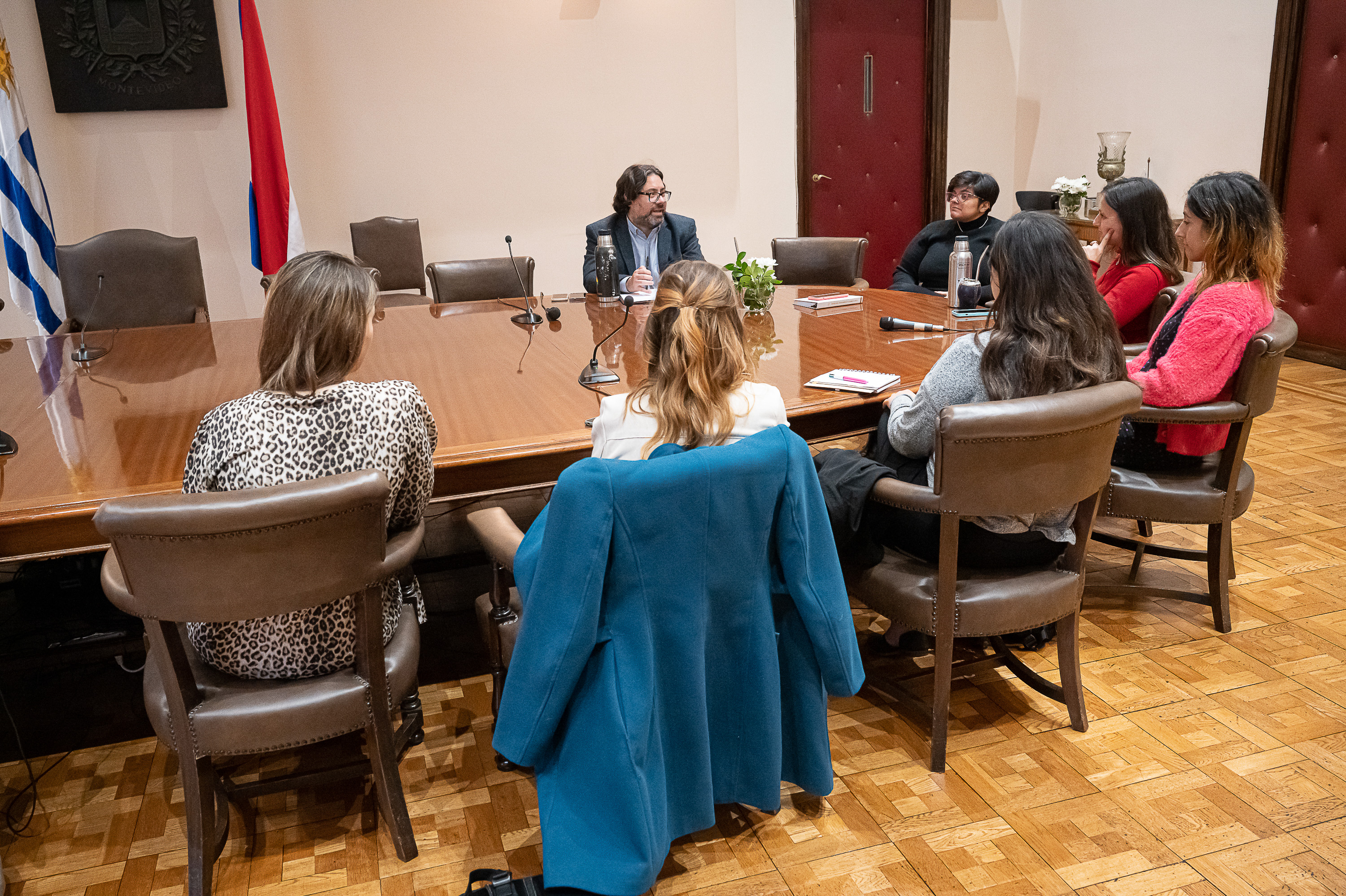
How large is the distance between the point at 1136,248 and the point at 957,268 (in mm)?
632

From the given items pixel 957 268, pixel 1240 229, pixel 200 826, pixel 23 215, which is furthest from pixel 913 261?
pixel 23 215

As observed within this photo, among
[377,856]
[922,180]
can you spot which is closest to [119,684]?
[377,856]

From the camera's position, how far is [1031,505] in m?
1.97

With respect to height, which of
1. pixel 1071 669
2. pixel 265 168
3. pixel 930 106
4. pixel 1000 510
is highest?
pixel 930 106

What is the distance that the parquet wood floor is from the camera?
1.86 m

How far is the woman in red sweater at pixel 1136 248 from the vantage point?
2.97 metres

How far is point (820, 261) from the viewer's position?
473 centimetres

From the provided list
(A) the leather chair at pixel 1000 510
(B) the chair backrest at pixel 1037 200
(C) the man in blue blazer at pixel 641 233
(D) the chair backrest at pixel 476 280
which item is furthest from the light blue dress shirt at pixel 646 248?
(B) the chair backrest at pixel 1037 200

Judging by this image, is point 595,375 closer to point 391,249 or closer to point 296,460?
point 296,460

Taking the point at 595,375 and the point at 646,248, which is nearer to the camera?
the point at 595,375

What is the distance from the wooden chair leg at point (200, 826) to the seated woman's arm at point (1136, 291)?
2.65m

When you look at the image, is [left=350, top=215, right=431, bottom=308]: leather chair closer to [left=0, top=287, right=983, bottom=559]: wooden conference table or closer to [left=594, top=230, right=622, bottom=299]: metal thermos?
[left=0, top=287, right=983, bottom=559]: wooden conference table

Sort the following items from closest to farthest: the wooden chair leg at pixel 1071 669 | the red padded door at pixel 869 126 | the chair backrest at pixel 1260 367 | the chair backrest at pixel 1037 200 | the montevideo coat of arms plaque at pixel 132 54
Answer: the wooden chair leg at pixel 1071 669 → the chair backrest at pixel 1260 367 → the montevideo coat of arms plaque at pixel 132 54 → the chair backrest at pixel 1037 200 → the red padded door at pixel 869 126

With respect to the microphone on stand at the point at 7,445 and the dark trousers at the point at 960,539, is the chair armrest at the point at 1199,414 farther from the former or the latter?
the microphone on stand at the point at 7,445
